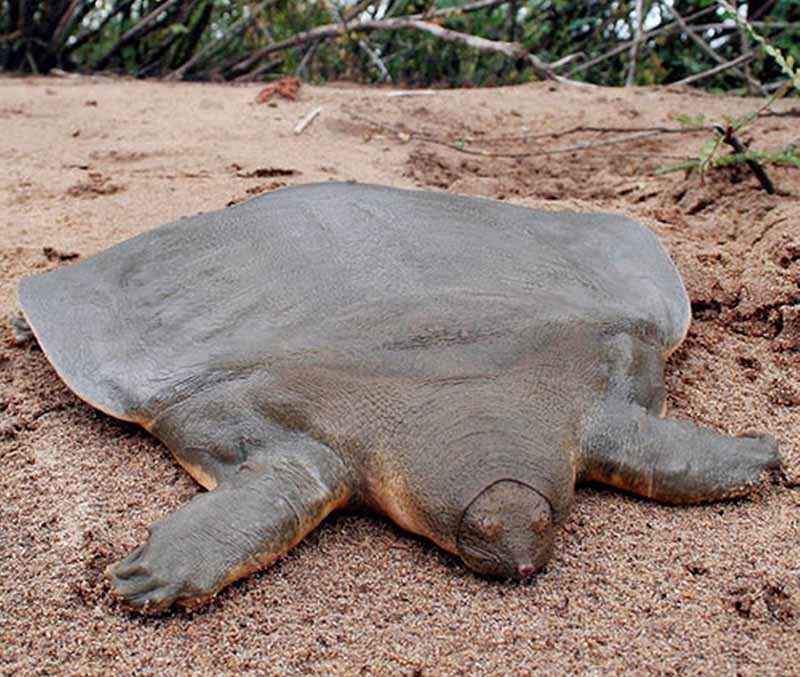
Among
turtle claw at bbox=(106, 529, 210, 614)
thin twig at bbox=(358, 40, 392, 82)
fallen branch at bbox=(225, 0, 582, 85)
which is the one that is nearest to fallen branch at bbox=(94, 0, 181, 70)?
fallen branch at bbox=(225, 0, 582, 85)

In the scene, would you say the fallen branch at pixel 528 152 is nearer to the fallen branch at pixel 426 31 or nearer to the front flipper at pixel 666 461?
the fallen branch at pixel 426 31

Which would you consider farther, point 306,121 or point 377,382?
point 306,121

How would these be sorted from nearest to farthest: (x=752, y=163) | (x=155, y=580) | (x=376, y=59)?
(x=155, y=580) < (x=752, y=163) < (x=376, y=59)

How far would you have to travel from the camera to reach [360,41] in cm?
512

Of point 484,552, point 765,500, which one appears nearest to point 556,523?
point 484,552

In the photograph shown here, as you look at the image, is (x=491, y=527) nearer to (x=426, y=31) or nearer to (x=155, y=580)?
(x=155, y=580)

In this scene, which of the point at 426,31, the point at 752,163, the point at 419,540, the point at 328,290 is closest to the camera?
the point at 419,540

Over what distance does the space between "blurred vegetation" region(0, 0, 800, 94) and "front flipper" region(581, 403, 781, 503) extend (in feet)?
12.2

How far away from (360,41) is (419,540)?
13.7 ft

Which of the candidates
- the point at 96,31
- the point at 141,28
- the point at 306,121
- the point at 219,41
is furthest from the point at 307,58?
the point at 306,121

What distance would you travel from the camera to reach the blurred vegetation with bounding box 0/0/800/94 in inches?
197

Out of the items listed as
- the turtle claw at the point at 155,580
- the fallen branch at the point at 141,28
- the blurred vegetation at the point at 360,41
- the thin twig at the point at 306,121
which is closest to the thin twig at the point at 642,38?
the blurred vegetation at the point at 360,41

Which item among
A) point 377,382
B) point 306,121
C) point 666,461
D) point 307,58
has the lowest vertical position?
point 307,58

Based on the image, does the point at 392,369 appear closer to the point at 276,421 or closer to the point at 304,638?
the point at 276,421
